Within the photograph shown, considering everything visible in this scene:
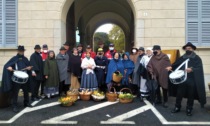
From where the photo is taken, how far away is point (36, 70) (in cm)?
888

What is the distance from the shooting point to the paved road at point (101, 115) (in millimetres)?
6672

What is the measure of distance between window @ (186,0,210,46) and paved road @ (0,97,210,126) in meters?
3.48

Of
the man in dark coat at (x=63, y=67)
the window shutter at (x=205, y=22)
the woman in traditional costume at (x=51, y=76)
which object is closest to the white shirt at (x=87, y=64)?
the man in dark coat at (x=63, y=67)

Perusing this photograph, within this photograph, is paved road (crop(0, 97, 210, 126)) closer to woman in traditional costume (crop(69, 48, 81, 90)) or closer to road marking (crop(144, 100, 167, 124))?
road marking (crop(144, 100, 167, 124))

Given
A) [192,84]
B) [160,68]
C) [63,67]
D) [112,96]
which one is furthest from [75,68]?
[192,84]

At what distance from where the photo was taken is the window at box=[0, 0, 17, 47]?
11.3 metres

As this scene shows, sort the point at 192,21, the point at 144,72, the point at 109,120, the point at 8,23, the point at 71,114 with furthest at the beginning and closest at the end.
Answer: the point at 8,23 < the point at 192,21 < the point at 144,72 < the point at 71,114 < the point at 109,120

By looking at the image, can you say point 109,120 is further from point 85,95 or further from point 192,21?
point 192,21

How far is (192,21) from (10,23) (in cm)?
734

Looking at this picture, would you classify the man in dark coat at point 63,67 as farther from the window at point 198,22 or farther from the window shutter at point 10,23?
the window at point 198,22

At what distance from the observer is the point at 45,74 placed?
30.3ft

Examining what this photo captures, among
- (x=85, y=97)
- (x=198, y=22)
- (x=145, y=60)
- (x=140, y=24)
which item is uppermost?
(x=198, y=22)

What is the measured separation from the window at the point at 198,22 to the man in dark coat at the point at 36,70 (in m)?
5.86

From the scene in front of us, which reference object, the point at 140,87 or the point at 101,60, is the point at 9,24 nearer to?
the point at 101,60
